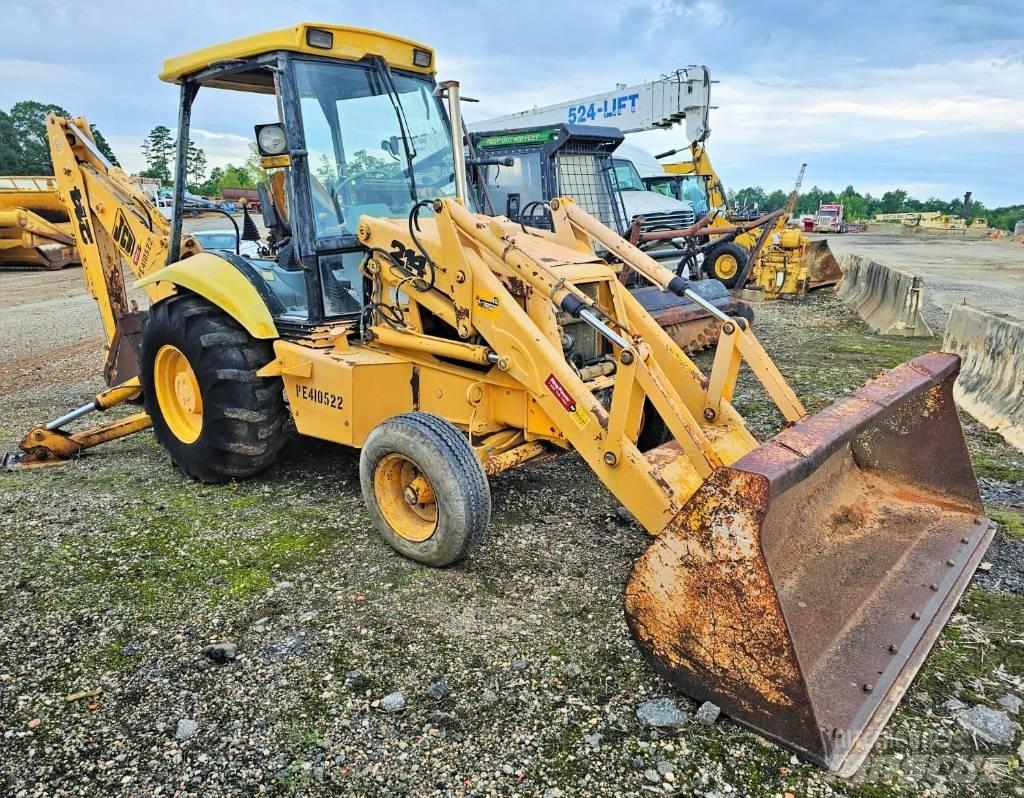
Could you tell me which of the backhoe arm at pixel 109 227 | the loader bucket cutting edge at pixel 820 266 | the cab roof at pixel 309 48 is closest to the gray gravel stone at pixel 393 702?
the cab roof at pixel 309 48

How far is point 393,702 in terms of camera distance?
8.98ft

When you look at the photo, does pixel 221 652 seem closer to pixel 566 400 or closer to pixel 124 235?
pixel 566 400

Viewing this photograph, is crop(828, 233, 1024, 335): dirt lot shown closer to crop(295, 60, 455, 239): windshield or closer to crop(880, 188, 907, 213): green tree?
crop(295, 60, 455, 239): windshield

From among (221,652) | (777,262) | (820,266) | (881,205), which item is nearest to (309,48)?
(221,652)

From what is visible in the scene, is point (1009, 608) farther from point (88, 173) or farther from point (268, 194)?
point (88, 173)

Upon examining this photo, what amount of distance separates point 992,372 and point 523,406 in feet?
13.9

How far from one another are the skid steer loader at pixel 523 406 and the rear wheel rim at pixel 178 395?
0.06ft

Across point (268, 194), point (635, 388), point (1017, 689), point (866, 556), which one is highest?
point (268, 194)

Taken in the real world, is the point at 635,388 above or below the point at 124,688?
above

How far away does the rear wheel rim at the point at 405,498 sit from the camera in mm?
3715

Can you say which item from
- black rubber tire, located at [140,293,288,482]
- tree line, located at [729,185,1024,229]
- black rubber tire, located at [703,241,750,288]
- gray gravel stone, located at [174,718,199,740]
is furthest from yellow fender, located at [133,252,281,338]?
tree line, located at [729,185,1024,229]

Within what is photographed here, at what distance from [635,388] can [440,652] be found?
4.54 feet

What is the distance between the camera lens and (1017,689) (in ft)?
8.93

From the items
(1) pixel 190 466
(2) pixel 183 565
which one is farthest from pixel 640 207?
(2) pixel 183 565
